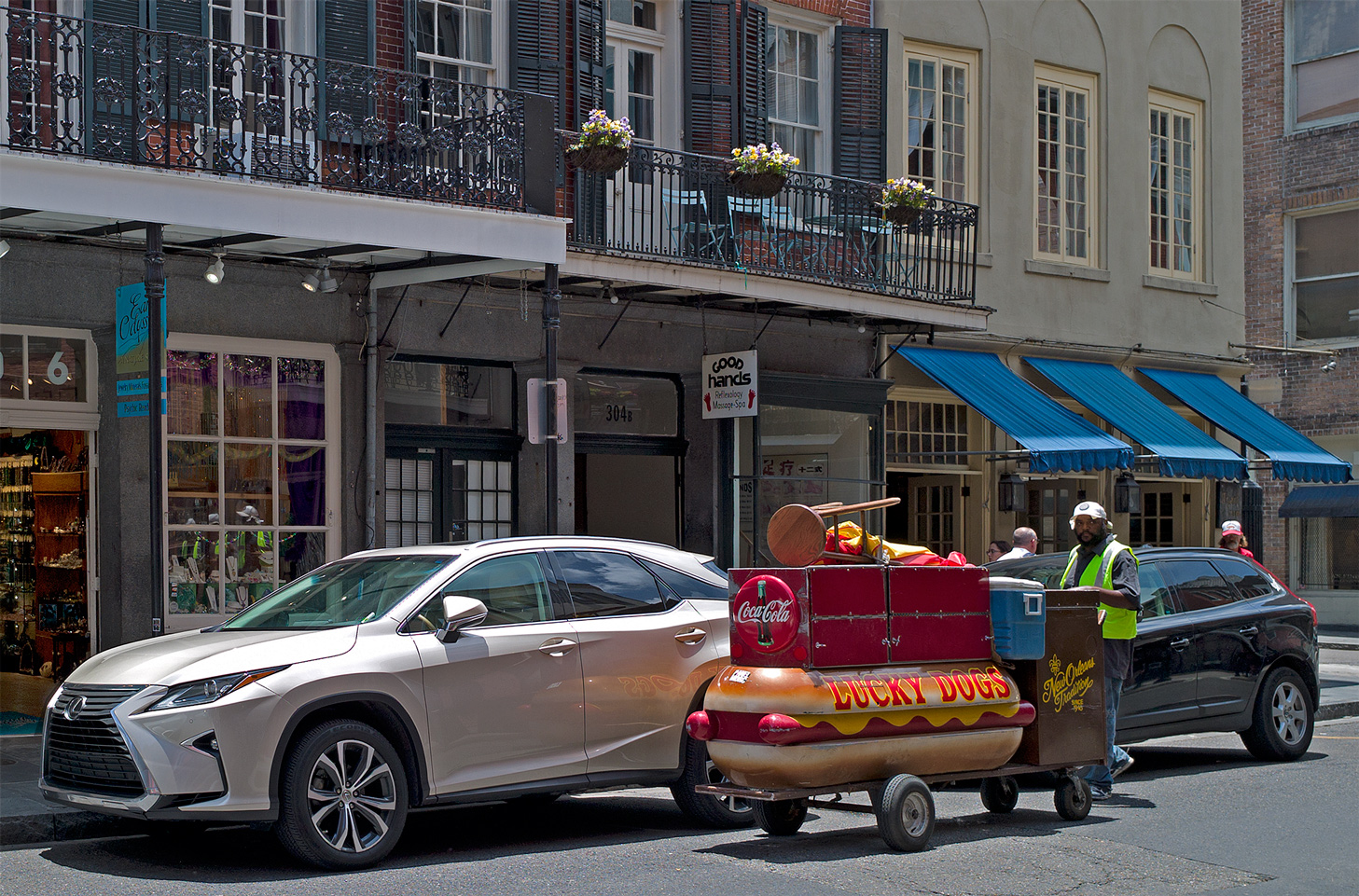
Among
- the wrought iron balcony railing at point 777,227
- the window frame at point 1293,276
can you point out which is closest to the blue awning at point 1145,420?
the wrought iron balcony railing at point 777,227

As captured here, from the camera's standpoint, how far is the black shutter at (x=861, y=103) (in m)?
18.2

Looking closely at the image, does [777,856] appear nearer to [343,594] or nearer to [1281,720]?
→ [343,594]

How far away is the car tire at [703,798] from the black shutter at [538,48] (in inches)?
326

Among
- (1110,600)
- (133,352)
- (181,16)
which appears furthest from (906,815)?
(181,16)

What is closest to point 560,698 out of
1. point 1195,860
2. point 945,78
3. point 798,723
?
point 798,723

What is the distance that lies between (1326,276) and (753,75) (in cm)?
1450

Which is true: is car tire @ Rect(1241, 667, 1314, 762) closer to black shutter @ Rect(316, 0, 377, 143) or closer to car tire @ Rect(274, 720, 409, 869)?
car tire @ Rect(274, 720, 409, 869)

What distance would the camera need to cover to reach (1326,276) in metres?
27.2

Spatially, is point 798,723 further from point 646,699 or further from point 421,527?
point 421,527

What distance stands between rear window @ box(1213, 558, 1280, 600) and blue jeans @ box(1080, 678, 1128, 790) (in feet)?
7.85

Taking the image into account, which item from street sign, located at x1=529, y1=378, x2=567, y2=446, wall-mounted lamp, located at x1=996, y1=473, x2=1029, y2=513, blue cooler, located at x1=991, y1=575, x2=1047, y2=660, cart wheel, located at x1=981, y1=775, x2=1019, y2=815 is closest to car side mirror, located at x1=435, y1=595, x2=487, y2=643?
blue cooler, located at x1=991, y1=575, x2=1047, y2=660

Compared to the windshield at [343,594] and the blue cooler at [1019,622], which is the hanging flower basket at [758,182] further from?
the windshield at [343,594]

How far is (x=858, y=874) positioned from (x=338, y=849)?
2.57 meters

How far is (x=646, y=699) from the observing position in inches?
345
